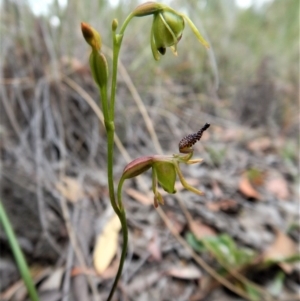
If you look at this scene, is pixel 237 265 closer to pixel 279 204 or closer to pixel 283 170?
pixel 279 204

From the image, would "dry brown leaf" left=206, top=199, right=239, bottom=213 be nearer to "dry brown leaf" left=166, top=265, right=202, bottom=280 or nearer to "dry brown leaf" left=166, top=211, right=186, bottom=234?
"dry brown leaf" left=166, top=211, right=186, bottom=234

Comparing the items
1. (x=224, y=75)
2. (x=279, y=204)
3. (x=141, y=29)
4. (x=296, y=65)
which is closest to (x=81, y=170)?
(x=279, y=204)

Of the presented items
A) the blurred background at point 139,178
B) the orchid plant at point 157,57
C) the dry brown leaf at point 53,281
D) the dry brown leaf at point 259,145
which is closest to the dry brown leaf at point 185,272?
the blurred background at point 139,178

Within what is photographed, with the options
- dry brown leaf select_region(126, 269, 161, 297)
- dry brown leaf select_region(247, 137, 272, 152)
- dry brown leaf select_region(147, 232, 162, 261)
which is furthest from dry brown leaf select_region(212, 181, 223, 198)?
dry brown leaf select_region(247, 137, 272, 152)

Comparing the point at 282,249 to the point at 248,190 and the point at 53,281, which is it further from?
the point at 53,281

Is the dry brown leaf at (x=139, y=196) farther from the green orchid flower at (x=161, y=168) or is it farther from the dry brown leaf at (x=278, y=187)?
the green orchid flower at (x=161, y=168)

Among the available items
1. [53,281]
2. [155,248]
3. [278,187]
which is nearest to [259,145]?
[278,187]

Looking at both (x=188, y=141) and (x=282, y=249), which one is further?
(x=282, y=249)
